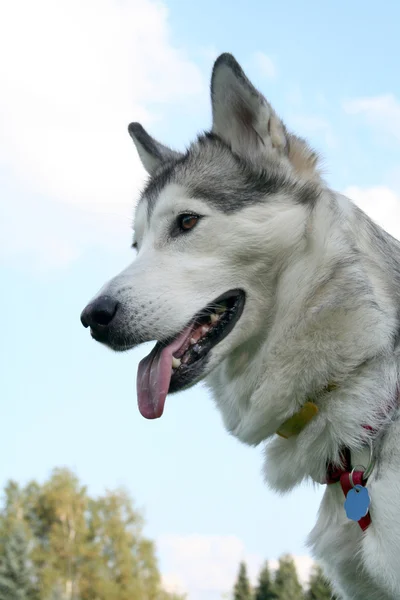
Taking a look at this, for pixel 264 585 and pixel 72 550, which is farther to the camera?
pixel 72 550

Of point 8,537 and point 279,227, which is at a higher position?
point 8,537

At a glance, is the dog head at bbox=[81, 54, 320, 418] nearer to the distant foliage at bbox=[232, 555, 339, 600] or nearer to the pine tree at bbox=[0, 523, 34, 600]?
the distant foliage at bbox=[232, 555, 339, 600]

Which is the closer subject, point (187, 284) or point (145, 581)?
point (187, 284)

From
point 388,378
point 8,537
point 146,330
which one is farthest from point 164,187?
point 8,537

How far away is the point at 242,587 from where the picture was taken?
43.8m

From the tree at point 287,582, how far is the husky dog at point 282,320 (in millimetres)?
38106

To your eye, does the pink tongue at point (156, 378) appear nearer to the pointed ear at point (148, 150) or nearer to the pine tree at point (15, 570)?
the pointed ear at point (148, 150)

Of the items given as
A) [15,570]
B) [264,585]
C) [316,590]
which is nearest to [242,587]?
[264,585]

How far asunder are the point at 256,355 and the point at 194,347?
1.26 feet

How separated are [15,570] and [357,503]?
4924cm

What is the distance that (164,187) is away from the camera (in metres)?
4.96

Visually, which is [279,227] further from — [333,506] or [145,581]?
[145,581]

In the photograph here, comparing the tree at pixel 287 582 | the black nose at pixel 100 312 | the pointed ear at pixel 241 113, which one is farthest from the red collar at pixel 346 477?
the tree at pixel 287 582

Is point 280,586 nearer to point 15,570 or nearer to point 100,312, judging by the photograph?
point 15,570
